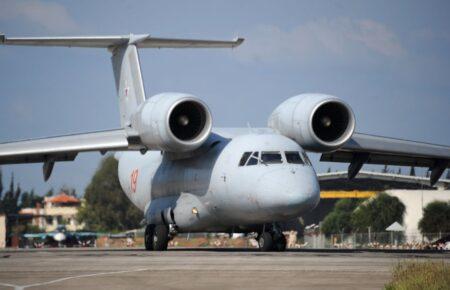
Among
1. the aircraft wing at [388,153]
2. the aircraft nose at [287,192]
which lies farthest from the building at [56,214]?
the aircraft nose at [287,192]

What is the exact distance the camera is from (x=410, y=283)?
13.4 meters

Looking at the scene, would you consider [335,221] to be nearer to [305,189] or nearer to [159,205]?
[159,205]

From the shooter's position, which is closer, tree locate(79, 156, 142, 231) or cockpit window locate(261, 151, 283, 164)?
cockpit window locate(261, 151, 283, 164)

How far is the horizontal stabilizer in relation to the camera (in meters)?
30.4

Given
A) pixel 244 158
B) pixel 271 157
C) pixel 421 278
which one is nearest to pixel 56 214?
pixel 244 158

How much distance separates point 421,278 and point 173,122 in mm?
14625

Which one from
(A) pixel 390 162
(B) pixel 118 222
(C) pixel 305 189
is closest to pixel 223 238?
(A) pixel 390 162

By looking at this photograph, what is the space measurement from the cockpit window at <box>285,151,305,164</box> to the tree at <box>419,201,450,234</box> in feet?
64.1

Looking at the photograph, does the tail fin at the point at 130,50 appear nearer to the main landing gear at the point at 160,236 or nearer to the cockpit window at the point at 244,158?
the main landing gear at the point at 160,236

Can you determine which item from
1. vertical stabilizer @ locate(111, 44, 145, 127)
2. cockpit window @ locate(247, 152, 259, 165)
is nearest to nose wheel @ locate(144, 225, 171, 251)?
vertical stabilizer @ locate(111, 44, 145, 127)

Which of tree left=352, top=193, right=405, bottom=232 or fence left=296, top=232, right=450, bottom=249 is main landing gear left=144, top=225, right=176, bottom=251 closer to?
fence left=296, top=232, right=450, bottom=249

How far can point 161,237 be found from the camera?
94.7ft

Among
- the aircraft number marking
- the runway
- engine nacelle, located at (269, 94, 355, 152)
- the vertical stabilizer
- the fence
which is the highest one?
the vertical stabilizer

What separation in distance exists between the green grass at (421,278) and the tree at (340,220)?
117ft
